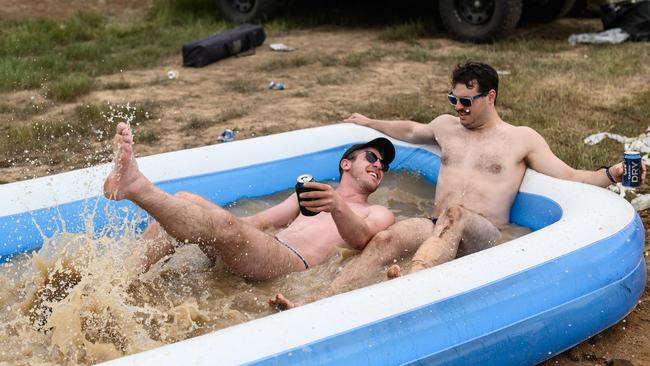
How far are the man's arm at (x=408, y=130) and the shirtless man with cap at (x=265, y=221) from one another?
701 mm

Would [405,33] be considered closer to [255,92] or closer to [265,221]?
[255,92]

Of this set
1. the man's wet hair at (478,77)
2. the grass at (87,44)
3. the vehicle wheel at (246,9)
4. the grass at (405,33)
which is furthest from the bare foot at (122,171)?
the vehicle wheel at (246,9)

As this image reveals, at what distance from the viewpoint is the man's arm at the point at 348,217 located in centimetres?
318

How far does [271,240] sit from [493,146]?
52.2 inches

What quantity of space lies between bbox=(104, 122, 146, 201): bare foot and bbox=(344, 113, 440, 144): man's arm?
2.05 m

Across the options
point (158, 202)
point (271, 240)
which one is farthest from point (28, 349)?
point (271, 240)

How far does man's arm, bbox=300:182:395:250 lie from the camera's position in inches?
125

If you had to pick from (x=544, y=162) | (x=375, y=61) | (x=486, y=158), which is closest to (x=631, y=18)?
(x=375, y=61)

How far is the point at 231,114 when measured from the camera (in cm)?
659

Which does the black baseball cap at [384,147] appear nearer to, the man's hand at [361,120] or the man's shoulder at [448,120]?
the man's shoulder at [448,120]

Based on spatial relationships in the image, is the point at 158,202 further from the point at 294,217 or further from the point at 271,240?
the point at 294,217

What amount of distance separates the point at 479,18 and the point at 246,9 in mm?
2835

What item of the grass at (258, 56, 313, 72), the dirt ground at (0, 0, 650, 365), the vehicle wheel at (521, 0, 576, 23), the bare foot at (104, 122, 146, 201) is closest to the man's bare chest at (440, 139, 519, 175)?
the bare foot at (104, 122, 146, 201)

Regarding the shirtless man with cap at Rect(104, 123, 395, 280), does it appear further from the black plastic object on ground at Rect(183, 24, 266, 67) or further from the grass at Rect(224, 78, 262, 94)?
the black plastic object on ground at Rect(183, 24, 266, 67)
